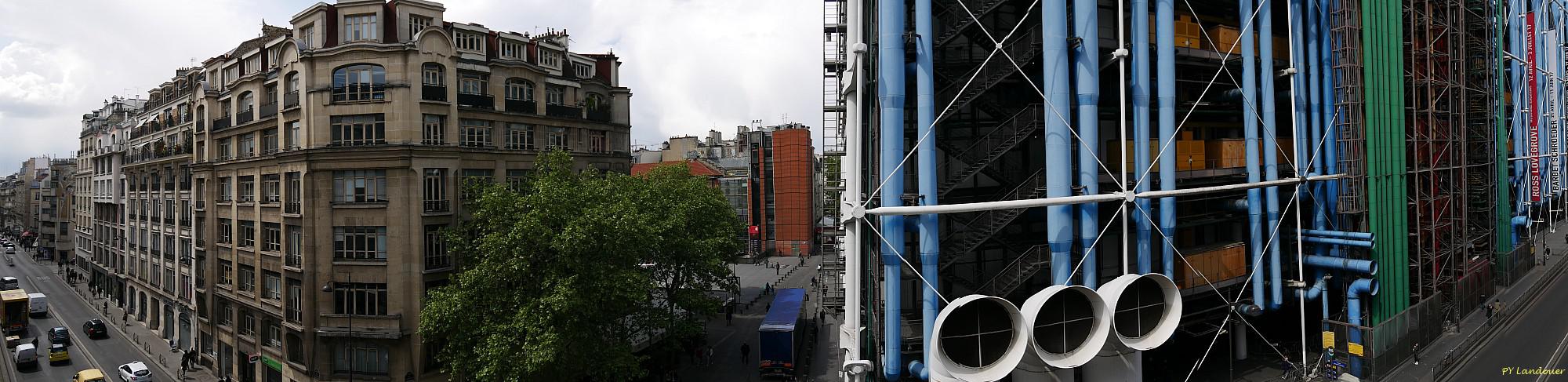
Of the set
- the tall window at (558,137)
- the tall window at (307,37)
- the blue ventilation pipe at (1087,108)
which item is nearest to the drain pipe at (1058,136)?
the blue ventilation pipe at (1087,108)

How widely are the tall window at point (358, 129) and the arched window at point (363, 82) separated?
0.78 meters

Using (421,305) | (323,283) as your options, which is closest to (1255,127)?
(421,305)

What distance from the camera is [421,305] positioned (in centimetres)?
2872

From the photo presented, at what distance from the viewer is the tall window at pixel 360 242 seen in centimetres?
2859

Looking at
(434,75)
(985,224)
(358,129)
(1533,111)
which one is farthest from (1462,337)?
(358,129)

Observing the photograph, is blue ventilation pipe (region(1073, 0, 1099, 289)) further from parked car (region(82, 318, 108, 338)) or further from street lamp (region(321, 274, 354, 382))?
parked car (region(82, 318, 108, 338))

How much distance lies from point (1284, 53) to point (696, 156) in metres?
80.1

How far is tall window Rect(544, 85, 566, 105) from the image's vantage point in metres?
34.8

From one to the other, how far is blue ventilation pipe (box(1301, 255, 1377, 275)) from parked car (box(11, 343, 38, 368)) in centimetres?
6360

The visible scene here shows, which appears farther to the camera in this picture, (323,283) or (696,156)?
(696,156)

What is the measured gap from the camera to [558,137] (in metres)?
35.2

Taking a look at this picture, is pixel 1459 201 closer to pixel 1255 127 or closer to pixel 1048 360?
pixel 1255 127

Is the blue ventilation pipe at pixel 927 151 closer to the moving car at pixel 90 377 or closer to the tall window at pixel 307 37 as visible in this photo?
the tall window at pixel 307 37

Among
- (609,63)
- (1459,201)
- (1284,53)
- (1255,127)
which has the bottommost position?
(1459,201)
